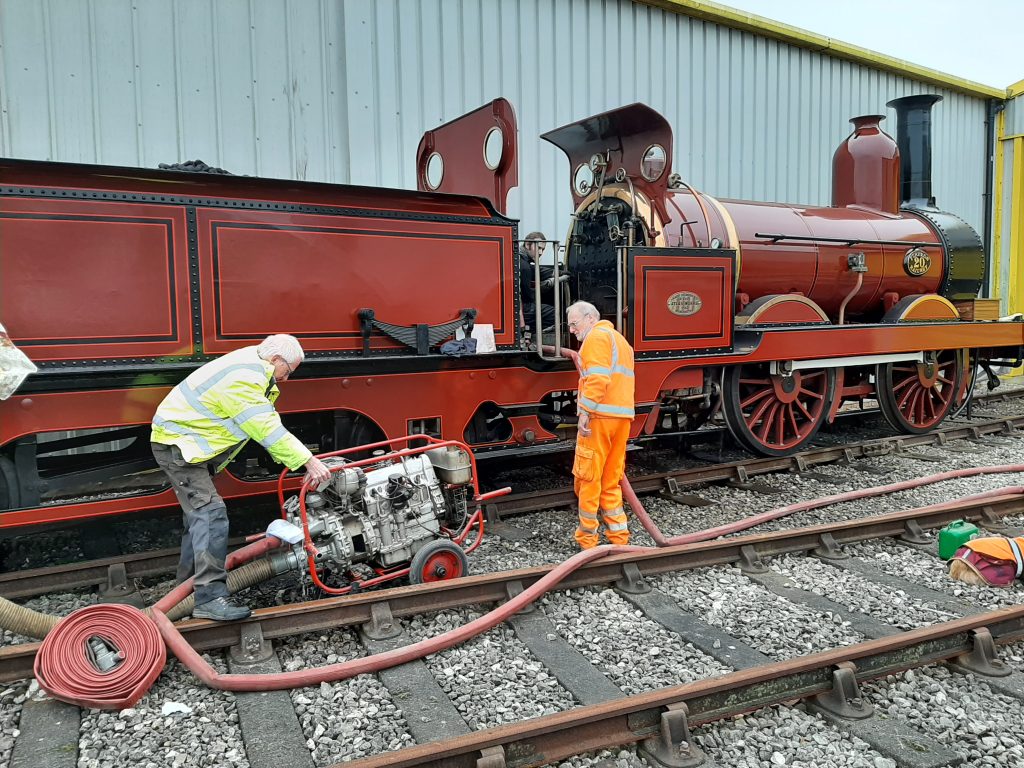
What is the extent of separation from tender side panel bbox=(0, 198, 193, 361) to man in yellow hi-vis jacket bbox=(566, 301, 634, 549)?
238 centimetres

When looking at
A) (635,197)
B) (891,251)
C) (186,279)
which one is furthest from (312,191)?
(891,251)

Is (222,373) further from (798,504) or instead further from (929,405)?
(929,405)

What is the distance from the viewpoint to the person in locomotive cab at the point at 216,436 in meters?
3.48

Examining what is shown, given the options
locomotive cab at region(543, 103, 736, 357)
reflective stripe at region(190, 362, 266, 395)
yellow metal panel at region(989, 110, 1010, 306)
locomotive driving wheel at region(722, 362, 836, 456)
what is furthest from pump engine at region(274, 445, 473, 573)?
yellow metal panel at region(989, 110, 1010, 306)

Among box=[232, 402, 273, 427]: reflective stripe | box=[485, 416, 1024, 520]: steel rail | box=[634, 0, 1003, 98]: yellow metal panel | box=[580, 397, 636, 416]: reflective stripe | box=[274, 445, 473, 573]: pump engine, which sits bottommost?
box=[485, 416, 1024, 520]: steel rail

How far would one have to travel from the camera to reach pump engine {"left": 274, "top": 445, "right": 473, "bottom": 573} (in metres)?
3.88

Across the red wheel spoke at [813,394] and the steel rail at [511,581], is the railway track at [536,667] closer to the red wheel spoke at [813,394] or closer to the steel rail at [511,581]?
the steel rail at [511,581]

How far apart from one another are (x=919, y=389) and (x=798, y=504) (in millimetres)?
3690

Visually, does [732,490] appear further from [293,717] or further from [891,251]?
[293,717]

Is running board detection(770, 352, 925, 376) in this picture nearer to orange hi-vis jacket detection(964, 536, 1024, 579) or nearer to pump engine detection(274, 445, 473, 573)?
orange hi-vis jacket detection(964, 536, 1024, 579)

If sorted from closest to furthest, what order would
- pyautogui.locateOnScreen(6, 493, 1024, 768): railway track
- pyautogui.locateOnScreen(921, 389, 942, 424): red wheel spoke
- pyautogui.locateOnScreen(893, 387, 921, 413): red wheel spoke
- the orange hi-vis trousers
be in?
pyautogui.locateOnScreen(6, 493, 1024, 768): railway track
the orange hi-vis trousers
pyautogui.locateOnScreen(893, 387, 921, 413): red wheel spoke
pyautogui.locateOnScreen(921, 389, 942, 424): red wheel spoke

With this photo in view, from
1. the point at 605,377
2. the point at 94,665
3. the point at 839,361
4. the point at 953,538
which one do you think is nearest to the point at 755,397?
the point at 839,361

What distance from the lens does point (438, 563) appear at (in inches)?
161

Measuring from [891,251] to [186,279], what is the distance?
22.7 feet
